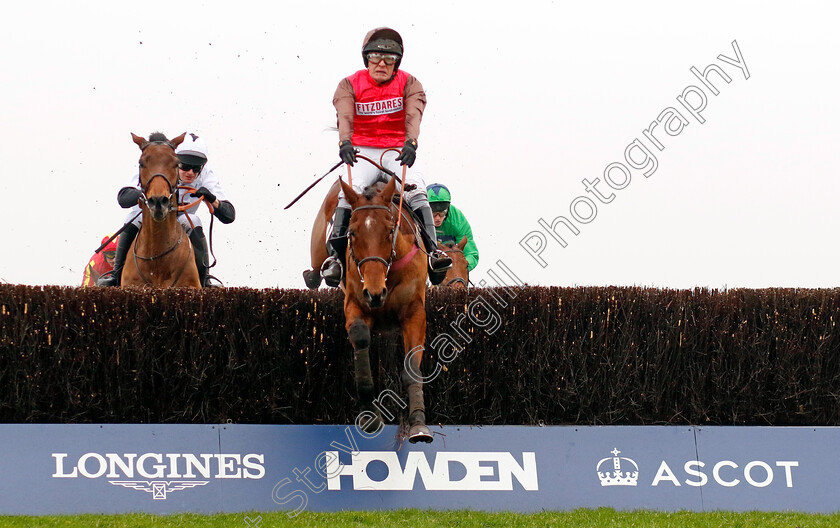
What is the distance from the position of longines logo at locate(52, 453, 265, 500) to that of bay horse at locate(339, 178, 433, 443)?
857 mm

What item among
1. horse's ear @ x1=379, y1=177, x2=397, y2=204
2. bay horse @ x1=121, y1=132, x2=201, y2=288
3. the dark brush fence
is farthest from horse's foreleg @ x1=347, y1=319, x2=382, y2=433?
bay horse @ x1=121, y1=132, x2=201, y2=288

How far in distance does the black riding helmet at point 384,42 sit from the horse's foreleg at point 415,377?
1967 mm

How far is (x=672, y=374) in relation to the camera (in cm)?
813

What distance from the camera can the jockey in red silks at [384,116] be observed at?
7.89 metres

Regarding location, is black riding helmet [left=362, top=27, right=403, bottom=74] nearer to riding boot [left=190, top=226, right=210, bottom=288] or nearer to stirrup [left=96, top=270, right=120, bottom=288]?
riding boot [left=190, top=226, right=210, bottom=288]

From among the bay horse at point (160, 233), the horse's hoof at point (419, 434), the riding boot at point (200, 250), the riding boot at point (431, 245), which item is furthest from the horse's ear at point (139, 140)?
the horse's hoof at point (419, 434)

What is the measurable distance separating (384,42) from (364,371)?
96.3 inches

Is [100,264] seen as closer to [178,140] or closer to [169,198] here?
[178,140]

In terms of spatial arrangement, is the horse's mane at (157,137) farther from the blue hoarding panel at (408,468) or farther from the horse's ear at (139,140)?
the blue hoarding panel at (408,468)

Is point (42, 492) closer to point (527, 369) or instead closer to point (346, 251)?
point (346, 251)

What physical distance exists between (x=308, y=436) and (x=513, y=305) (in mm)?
1879

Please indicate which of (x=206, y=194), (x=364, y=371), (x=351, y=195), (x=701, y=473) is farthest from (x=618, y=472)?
(x=206, y=194)

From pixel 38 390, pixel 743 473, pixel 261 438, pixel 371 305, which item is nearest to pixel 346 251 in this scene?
pixel 371 305

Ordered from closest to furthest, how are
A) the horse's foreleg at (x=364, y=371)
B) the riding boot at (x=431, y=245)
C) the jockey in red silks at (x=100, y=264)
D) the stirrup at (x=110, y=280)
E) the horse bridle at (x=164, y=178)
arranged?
the horse's foreleg at (x=364, y=371), the riding boot at (x=431, y=245), the horse bridle at (x=164, y=178), the stirrup at (x=110, y=280), the jockey in red silks at (x=100, y=264)
